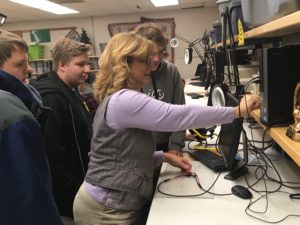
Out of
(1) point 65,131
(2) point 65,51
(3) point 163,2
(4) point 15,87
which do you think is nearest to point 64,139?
(1) point 65,131

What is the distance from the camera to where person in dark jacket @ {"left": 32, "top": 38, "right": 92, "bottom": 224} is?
5.55 ft

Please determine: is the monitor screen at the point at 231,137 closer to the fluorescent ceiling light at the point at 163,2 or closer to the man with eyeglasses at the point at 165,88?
the man with eyeglasses at the point at 165,88

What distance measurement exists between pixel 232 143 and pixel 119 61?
1.92ft

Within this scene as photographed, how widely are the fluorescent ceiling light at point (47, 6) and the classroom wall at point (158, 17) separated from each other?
908mm

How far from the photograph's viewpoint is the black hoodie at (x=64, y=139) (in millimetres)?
1687

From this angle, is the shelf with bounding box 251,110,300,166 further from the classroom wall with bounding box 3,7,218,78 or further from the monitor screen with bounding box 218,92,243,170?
the classroom wall with bounding box 3,7,218,78

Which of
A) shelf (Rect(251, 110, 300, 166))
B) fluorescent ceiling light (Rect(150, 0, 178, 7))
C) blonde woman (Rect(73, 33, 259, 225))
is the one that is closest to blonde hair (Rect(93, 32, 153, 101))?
blonde woman (Rect(73, 33, 259, 225))

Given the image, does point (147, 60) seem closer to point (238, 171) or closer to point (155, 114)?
point (155, 114)

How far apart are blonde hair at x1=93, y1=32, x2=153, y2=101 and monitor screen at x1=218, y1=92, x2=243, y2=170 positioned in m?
0.42

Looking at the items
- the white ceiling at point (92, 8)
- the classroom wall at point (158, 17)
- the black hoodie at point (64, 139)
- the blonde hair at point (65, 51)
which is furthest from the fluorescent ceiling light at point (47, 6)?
the black hoodie at point (64, 139)

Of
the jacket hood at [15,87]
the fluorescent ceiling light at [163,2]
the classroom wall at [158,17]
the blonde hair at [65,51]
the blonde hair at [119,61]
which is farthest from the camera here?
the classroom wall at [158,17]

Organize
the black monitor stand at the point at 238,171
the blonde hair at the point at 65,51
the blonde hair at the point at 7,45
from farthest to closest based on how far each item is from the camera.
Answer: the blonde hair at the point at 65,51, the blonde hair at the point at 7,45, the black monitor stand at the point at 238,171

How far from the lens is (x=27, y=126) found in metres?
0.80

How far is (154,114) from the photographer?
3.87ft
